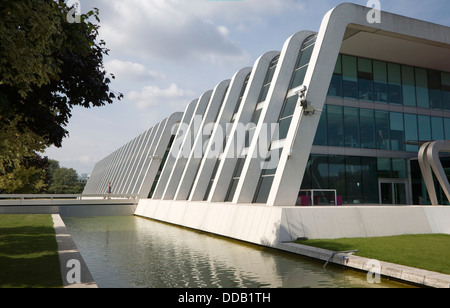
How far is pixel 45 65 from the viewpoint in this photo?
28.8 feet

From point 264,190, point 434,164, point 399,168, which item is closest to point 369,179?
point 399,168

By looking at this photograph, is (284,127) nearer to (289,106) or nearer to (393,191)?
(289,106)

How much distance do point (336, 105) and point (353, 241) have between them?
40.8 feet

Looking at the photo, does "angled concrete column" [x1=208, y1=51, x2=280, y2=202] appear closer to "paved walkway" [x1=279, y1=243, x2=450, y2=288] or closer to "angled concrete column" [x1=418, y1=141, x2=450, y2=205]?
"angled concrete column" [x1=418, y1=141, x2=450, y2=205]

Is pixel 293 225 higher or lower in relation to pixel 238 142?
lower

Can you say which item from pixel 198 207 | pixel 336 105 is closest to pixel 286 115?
pixel 336 105

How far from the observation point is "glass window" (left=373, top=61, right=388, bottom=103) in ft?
84.2

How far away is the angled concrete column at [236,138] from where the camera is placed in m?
25.2

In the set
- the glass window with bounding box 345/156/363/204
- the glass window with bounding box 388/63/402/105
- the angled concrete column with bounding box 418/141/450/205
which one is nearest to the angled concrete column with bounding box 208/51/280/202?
the glass window with bounding box 345/156/363/204

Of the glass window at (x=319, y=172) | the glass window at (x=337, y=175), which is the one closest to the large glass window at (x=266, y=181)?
the glass window at (x=319, y=172)

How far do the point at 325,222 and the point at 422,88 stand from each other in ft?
56.9

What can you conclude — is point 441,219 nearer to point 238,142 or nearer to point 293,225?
point 293,225

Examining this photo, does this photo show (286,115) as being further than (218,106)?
No
